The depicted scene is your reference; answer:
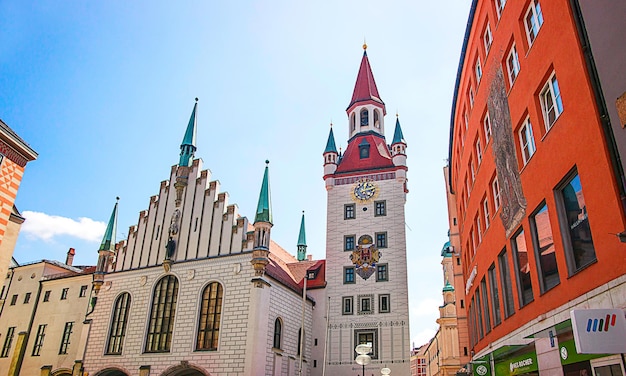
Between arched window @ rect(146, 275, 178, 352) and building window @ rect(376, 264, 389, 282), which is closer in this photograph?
arched window @ rect(146, 275, 178, 352)

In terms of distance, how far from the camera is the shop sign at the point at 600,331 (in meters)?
7.21

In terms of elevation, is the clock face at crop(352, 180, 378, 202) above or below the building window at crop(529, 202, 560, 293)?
above

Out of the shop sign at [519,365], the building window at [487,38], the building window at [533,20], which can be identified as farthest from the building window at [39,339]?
the building window at [533,20]

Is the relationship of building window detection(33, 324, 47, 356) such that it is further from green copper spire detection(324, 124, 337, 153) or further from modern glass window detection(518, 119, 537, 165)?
modern glass window detection(518, 119, 537, 165)

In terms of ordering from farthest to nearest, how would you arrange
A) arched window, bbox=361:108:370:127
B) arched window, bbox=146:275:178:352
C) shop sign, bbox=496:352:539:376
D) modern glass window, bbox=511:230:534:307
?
1. arched window, bbox=361:108:370:127
2. arched window, bbox=146:275:178:352
3. modern glass window, bbox=511:230:534:307
4. shop sign, bbox=496:352:539:376

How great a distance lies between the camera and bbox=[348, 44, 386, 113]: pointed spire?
1836 inches

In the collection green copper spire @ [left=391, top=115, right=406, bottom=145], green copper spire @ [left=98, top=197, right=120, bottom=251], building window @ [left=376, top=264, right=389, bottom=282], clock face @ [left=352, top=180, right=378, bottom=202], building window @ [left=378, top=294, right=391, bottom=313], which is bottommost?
building window @ [left=378, top=294, right=391, bottom=313]

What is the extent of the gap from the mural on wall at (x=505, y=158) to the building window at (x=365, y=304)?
2176 cm

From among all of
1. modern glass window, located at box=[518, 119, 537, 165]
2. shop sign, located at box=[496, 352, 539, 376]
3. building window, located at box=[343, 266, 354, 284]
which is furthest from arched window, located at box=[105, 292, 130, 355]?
modern glass window, located at box=[518, 119, 537, 165]

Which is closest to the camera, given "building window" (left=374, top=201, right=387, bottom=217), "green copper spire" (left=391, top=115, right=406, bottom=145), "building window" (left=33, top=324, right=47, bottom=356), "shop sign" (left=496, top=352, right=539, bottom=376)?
"shop sign" (left=496, top=352, right=539, bottom=376)

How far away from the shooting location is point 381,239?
37.2 m

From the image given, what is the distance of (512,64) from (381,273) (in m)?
24.4

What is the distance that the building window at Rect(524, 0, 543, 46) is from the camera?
11.5 meters

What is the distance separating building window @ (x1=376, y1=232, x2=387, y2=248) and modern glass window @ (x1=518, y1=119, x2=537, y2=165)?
2448cm
